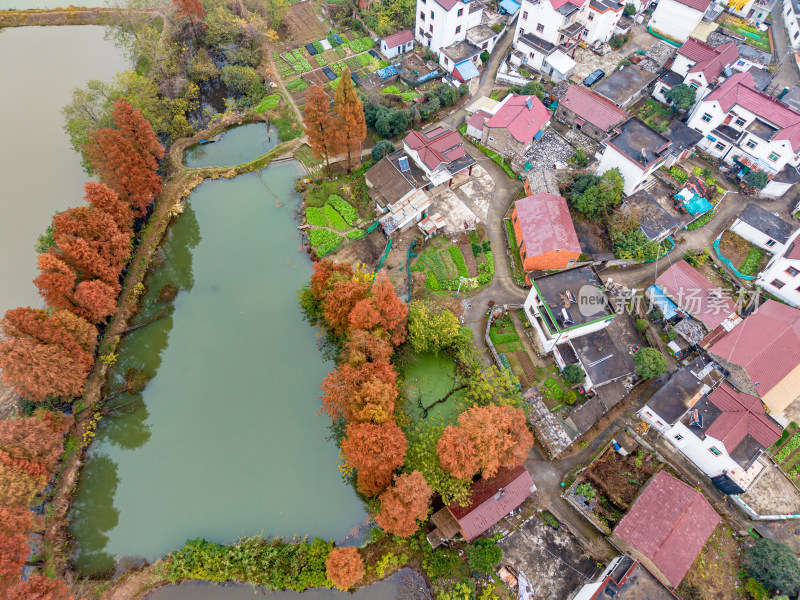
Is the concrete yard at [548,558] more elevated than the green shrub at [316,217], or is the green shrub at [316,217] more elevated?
the green shrub at [316,217]

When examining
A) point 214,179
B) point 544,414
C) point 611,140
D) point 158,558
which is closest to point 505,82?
point 611,140

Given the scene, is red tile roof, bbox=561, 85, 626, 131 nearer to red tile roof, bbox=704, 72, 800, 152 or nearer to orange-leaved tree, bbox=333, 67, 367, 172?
red tile roof, bbox=704, 72, 800, 152

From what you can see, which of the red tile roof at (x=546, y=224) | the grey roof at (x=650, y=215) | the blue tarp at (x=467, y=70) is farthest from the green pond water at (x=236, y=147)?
the grey roof at (x=650, y=215)

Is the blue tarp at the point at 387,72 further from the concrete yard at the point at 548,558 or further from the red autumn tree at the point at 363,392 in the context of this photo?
the concrete yard at the point at 548,558

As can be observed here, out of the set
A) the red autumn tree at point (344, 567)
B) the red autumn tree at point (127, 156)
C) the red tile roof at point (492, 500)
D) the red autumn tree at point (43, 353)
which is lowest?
the red tile roof at point (492, 500)

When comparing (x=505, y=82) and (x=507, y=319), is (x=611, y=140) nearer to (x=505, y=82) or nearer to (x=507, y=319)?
(x=505, y=82)

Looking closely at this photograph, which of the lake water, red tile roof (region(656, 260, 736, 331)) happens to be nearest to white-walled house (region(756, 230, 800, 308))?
red tile roof (region(656, 260, 736, 331))
